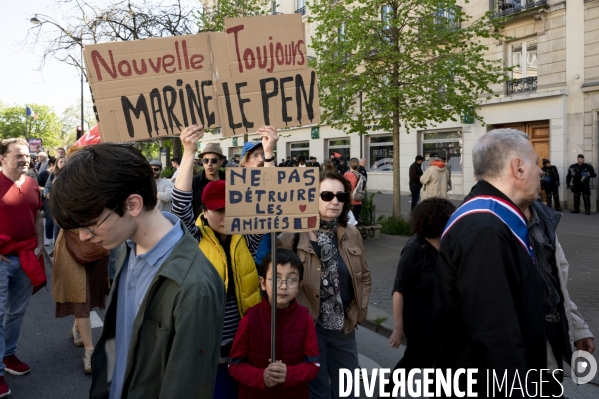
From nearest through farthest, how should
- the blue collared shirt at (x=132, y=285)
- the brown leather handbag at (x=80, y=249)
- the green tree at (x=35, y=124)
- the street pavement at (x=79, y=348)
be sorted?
the blue collared shirt at (x=132, y=285) < the street pavement at (x=79, y=348) < the brown leather handbag at (x=80, y=249) < the green tree at (x=35, y=124)

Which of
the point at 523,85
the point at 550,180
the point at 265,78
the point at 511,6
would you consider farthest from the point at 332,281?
the point at 511,6

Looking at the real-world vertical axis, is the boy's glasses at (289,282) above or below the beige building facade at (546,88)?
below

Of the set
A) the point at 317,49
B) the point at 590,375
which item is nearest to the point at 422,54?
the point at 317,49

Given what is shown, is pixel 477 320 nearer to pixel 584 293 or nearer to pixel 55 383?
pixel 55 383

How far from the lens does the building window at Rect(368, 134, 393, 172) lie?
2564 cm

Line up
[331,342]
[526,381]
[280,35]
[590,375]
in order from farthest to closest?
[590,375] < [331,342] < [280,35] < [526,381]

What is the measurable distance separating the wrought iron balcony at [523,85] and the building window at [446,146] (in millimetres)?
2855

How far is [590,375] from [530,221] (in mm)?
2329

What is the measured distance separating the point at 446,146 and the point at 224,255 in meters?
20.8

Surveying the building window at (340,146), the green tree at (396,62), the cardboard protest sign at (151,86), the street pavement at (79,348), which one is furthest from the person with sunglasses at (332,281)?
the building window at (340,146)

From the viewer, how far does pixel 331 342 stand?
3.38 metres

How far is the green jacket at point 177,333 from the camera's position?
1.62 meters

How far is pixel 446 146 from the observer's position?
2236 centimetres

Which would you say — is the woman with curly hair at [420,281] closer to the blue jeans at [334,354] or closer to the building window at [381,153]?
the blue jeans at [334,354]
